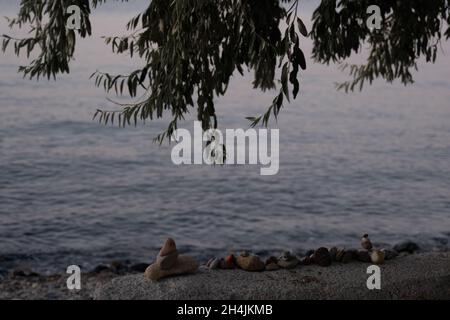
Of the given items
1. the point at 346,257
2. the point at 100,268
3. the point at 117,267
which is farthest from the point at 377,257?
the point at 100,268

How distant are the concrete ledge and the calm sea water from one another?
272 centimetres

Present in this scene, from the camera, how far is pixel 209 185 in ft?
41.8

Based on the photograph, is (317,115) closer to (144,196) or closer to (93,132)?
(93,132)

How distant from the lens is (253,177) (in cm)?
1332

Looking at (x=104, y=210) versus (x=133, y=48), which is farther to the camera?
(x=104, y=210)

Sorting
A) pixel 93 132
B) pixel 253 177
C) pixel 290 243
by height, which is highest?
pixel 93 132

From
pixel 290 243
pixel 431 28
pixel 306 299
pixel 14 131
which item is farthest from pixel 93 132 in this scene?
pixel 306 299

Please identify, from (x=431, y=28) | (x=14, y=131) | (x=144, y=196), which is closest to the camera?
(x=431, y=28)

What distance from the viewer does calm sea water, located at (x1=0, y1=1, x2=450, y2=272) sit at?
376 inches

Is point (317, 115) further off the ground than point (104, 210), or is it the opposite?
point (317, 115)

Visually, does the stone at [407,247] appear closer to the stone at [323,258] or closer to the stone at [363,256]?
the stone at [363,256]

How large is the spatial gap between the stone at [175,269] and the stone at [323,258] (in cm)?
111

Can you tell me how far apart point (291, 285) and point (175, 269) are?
0.98 metres

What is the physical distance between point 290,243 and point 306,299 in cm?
398
